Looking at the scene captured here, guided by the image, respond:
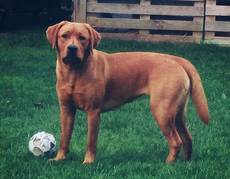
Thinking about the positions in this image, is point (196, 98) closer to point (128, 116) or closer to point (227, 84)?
point (128, 116)

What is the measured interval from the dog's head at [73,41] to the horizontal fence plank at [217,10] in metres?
7.61

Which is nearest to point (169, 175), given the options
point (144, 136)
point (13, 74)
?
point (144, 136)

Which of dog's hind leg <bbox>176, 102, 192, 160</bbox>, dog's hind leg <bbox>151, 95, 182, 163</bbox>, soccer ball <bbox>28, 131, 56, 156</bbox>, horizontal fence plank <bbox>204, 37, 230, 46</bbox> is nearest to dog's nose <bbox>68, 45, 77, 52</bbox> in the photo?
dog's hind leg <bbox>151, 95, 182, 163</bbox>

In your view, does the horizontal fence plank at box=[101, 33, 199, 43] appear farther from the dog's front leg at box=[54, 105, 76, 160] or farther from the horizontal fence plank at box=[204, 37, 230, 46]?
the dog's front leg at box=[54, 105, 76, 160]

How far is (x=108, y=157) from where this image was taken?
235 inches

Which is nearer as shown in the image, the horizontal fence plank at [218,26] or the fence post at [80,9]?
the horizontal fence plank at [218,26]

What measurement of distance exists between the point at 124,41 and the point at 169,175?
7.71 meters

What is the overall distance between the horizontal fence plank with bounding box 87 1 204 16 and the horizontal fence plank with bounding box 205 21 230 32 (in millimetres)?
305

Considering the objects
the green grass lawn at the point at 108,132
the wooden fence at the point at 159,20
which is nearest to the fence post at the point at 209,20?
the wooden fence at the point at 159,20

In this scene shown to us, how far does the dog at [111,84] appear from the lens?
566 cm

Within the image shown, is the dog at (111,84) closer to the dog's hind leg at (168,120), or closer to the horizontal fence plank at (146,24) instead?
the dog's hind leg at (168,120)

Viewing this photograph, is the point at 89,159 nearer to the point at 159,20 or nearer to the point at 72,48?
the point at 72,48

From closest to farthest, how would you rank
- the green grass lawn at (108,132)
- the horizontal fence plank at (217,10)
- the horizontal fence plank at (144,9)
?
1. the green grass lawn at (108,132)
2. the horizontal fence plank at (217,10)
3. the horizontal fence plank at (144,9)

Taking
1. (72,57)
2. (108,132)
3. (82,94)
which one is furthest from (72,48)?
(108,132)
